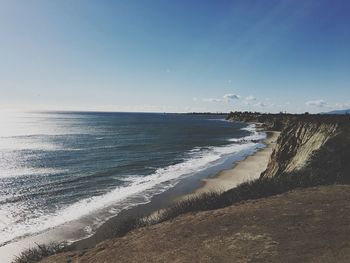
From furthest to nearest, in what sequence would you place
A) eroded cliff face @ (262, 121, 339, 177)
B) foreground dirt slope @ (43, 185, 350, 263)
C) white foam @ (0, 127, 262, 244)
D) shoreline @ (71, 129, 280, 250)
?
1. eroded cliff face @ (262, 121, 339, 177)
2. white foam @ (0, 127, 262, 244)
3. shoreline @ (71, 129, 280, 250)
4. foreground dirt slope @ (43, 185, 350, 263)

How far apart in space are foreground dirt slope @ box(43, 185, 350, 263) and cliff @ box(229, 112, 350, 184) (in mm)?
3759

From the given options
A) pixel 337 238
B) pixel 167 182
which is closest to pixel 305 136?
pixel 167 182

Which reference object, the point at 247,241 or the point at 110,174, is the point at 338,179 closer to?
the point at 247,241

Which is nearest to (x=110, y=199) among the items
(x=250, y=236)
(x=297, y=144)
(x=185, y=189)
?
(x=185, y=189)

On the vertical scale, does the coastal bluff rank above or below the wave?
above

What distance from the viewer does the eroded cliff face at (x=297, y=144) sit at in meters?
20.4

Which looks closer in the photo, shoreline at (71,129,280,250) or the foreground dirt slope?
the foreground dirt slope

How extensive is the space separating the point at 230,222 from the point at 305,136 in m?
14.5

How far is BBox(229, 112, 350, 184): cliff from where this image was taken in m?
17.1

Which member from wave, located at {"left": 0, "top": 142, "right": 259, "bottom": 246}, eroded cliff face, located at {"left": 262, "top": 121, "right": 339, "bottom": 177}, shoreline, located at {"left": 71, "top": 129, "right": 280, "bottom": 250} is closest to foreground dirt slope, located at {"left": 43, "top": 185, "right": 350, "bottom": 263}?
shoreline, located at {"left": 71, "top": 129, "right": 280, "bottom": 250}

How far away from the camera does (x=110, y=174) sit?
3216 cm

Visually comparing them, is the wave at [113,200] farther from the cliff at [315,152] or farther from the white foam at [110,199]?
the cliff at [315,152]

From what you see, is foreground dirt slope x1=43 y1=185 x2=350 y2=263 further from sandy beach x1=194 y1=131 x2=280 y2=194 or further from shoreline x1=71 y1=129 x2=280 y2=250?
sandy beach x1=194 y1=131 x2=280 y2=194

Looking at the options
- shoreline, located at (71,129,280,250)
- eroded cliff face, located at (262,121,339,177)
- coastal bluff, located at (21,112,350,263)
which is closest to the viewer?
coastal bluff, located at (21,112,350,263)
